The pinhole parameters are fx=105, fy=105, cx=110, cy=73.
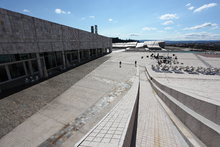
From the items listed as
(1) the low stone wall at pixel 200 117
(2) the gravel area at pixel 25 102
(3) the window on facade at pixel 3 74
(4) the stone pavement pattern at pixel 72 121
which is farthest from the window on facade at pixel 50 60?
(1) the low stone wall at pixel 200 117

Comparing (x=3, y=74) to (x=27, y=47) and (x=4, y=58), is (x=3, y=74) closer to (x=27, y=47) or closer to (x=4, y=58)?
(x=4, y=58)

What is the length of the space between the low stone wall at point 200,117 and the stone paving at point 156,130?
788 millimetres

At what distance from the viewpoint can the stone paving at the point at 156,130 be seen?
4949mm

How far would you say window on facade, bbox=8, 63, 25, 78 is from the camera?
12.2m

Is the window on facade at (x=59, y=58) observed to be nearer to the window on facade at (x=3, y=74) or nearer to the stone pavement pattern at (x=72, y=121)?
the window on facade at (x=3, y=74)

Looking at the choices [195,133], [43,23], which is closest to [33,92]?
[43,23]

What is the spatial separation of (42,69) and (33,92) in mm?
5525

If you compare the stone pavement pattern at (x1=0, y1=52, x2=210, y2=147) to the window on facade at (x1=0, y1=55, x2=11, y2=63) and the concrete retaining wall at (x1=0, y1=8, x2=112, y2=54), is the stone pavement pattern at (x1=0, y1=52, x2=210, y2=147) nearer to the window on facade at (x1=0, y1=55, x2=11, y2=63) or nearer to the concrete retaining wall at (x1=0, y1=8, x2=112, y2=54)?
the concrete retaining wall at (x1=0, y1=8, x2=112, y2=54)

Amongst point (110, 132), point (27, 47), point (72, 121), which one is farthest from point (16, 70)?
point (110, 132)

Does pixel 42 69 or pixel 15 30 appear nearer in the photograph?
pixel 15 30

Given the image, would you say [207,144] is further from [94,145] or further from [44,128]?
[44,128]

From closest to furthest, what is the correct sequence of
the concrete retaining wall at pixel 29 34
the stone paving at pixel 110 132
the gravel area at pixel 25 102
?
the stone paving at pixel 110 132 < the gravel area at pixel 25 102 < the concrete retaining wall at pixel 29 34

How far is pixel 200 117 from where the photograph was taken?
521 centimetres

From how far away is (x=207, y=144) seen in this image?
4375 millimetres
